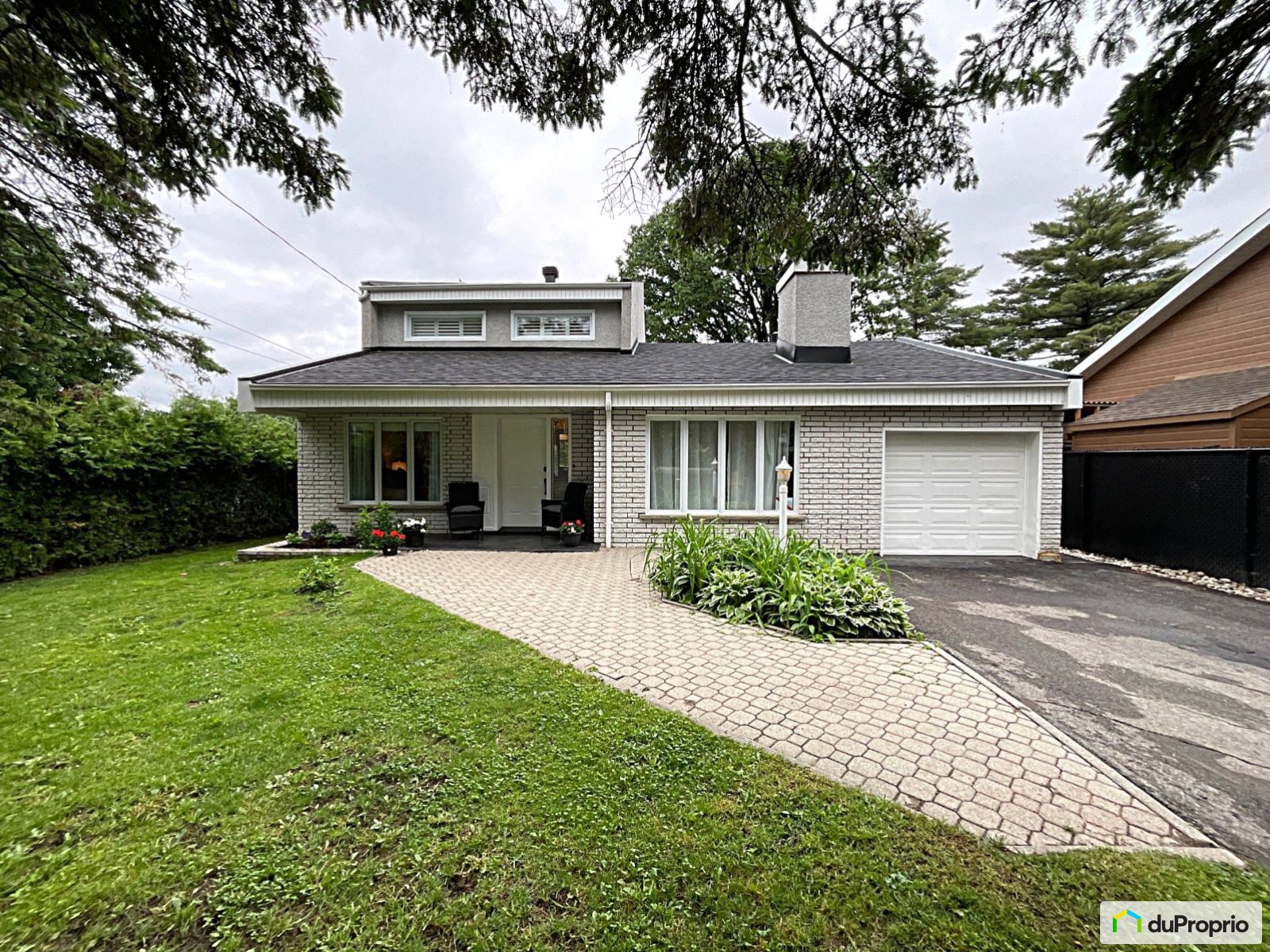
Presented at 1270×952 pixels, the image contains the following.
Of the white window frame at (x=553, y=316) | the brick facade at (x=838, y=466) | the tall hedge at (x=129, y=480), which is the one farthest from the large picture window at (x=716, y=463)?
the tall hedge at (x=129, y=480)

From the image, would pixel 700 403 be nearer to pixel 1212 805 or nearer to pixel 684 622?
pixel 684 622

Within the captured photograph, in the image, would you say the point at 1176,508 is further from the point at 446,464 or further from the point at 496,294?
the point at 496,294

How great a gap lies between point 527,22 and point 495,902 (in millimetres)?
4554

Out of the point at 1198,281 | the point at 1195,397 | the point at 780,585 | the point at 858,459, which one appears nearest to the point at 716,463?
the point at 858,459

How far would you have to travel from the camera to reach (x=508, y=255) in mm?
13445

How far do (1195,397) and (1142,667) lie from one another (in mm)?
8458

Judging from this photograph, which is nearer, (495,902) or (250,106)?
(495,902)

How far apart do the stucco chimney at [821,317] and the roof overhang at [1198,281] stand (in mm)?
4517

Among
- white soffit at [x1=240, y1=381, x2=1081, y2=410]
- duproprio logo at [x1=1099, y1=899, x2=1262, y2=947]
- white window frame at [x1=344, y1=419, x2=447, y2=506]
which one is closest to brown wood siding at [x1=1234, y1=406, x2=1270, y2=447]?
white soffit at [x1=240, y1=381, x2=1081, y2=410]

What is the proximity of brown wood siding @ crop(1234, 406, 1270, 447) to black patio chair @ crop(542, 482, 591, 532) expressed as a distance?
34.4 ft

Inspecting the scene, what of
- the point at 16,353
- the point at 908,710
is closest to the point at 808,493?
the point at 908,710

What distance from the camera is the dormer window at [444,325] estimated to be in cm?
1173

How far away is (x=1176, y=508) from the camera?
6984mm

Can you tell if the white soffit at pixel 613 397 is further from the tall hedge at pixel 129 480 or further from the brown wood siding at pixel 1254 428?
the brown wood siding at pixel 1254 428
